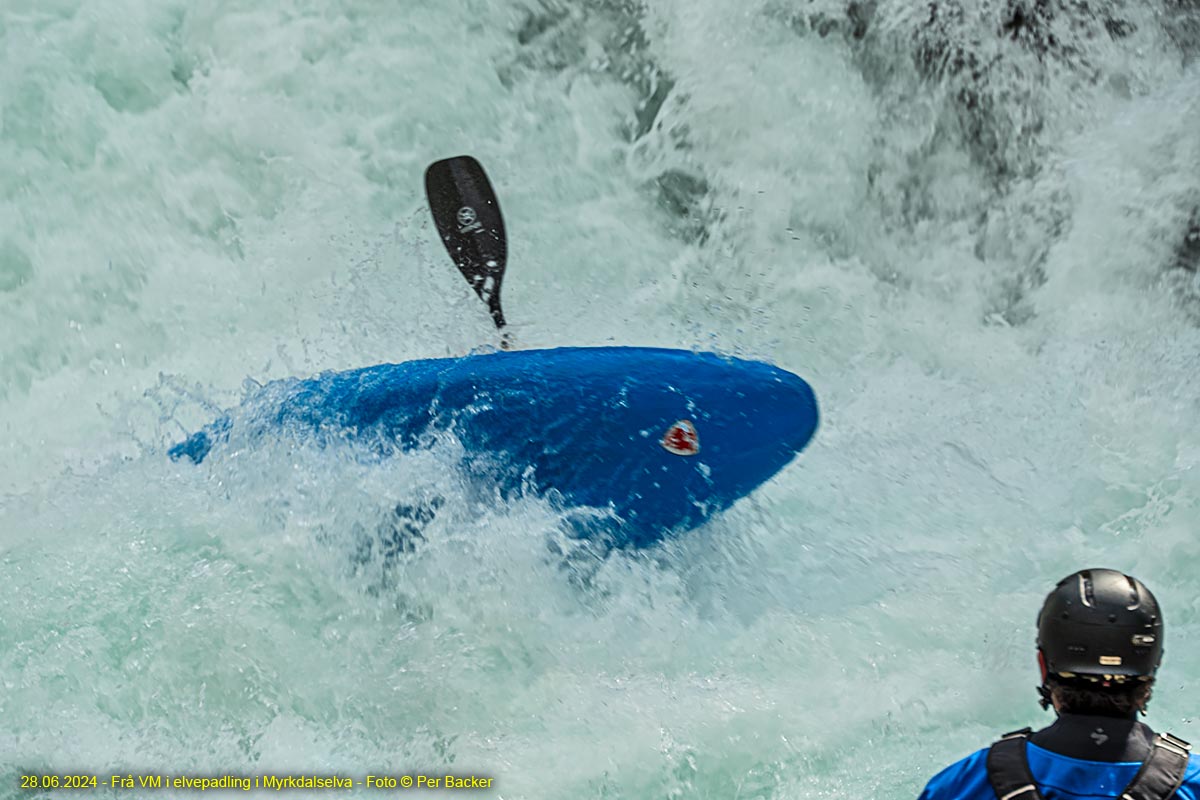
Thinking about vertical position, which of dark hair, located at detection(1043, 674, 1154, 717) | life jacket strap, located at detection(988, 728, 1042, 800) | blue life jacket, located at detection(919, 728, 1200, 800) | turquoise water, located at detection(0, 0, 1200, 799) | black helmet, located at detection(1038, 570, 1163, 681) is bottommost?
turquoise water, located at detection(0, 0, 1200, 799)

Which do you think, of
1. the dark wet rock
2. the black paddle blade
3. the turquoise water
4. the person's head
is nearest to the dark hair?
the person's head

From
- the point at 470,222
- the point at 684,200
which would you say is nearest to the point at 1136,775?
the point at 470,222

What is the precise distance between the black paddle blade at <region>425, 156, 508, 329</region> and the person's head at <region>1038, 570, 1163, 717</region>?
1.92m

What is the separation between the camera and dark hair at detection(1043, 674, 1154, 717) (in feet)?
3.74

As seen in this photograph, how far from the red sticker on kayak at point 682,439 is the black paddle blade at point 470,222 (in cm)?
56

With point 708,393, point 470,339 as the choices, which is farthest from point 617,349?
point 470,339

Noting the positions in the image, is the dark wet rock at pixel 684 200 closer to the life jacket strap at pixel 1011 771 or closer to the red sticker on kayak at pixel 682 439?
the red sticker on kayak at pixel 682 439

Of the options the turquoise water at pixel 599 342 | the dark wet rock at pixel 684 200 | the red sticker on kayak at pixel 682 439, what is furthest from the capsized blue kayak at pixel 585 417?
the dark wet rock at pixel 684 200

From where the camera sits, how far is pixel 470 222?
292 centimetres

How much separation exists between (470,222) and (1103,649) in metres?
2.10

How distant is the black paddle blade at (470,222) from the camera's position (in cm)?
290

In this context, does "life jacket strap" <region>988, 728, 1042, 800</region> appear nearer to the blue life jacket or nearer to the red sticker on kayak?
the blue life jacket

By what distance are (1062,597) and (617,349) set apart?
160cm

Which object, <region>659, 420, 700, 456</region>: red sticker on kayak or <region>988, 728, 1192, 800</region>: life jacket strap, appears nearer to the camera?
<region>988, 728, 1192, 800</region>: life jacket strap
